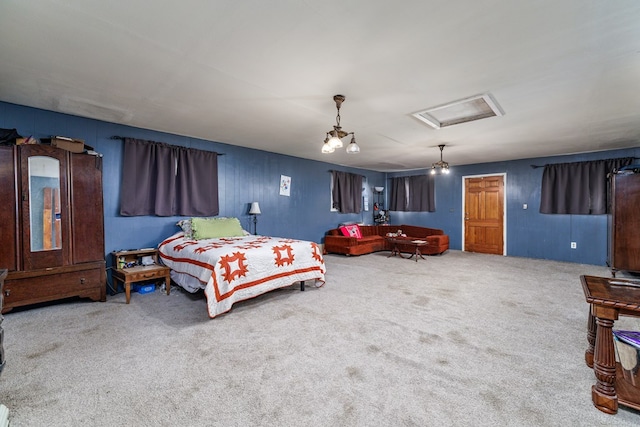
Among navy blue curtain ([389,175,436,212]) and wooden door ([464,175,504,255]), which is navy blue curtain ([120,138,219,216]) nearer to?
navy blue curtain ([389,175,436,212])

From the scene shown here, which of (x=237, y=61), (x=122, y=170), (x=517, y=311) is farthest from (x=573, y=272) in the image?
(x=122, y=170)

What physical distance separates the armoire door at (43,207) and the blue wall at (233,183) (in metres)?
0.54

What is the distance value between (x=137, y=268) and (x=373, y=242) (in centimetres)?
495

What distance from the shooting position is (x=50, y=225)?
3143mm

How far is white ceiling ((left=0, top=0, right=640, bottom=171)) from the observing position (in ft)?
5.75

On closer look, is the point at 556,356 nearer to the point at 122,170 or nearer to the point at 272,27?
the point at 272,27

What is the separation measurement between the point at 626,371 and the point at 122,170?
213 inches

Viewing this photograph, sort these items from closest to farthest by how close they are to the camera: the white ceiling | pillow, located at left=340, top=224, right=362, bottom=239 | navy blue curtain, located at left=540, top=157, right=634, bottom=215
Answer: the white ceiling
navy blue curtain, located at left=540, top=157, right=634, bottom=215
pillow, located at left=340, top=224, right=362, bottom=239

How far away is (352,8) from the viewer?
5.62 feet

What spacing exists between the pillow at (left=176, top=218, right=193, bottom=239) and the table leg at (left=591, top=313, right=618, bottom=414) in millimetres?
4246

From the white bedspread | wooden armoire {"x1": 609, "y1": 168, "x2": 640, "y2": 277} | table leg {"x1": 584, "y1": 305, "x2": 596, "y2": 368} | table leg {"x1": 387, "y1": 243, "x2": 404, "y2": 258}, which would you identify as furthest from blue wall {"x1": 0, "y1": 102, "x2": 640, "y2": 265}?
table leg {"x1": 584, "y1": 305, "x2": 596, "y2": 368}

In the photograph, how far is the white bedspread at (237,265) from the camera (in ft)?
9.70

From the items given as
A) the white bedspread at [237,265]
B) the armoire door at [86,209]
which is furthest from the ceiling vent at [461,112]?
the armoire door at [86,209]

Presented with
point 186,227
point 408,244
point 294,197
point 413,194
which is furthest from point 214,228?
point 413,194
